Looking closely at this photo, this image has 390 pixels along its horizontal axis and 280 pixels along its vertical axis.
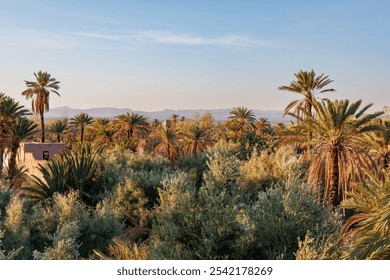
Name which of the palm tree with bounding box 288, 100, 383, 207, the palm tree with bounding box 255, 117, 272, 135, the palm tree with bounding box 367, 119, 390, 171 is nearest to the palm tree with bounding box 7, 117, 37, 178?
the palm tree with bounding box 288, 100, 383, 207

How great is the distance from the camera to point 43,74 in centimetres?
4406

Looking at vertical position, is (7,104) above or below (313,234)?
above

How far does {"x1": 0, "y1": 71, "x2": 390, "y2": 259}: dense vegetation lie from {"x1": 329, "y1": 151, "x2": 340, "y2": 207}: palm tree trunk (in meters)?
0.05

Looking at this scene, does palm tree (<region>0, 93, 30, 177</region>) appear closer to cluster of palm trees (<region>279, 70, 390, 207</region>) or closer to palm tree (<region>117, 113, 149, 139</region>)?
palm tree (<region>117, 113, 149, 139</region>)

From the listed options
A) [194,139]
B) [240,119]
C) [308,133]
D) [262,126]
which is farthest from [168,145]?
[262,126]

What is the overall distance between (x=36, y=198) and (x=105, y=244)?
8286mm

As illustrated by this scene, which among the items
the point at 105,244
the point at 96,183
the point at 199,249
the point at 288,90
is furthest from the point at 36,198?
the point at 288,90

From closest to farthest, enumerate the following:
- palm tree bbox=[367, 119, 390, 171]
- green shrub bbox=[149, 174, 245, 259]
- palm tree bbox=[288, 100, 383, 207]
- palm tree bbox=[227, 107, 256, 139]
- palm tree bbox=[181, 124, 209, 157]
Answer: green shrub bbox=[149, 174, 245, 259] → palm tree bbox=[288, 100, 383, 207] → palm tree bbox=[367, 119, 390, 171] → palm tree bbox=[181, 124, 209, 157] → palm tree bbox=[227, 107, 256, 139]

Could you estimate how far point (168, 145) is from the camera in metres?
38.7

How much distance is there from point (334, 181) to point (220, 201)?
32.1 feet

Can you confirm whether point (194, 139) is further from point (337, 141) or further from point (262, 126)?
point (262, 126)

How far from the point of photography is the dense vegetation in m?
8.56

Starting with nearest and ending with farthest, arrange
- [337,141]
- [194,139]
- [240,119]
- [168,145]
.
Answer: [337,141] < [194,139] < [168,145] < [240,119]
